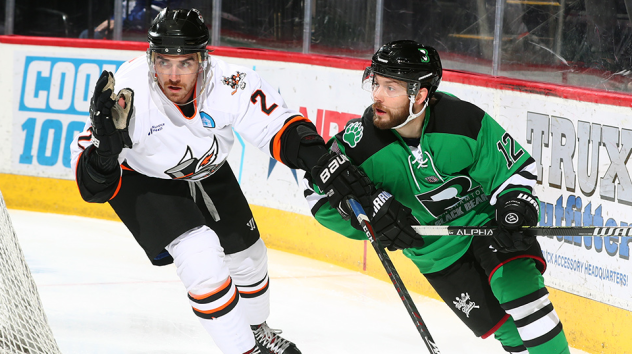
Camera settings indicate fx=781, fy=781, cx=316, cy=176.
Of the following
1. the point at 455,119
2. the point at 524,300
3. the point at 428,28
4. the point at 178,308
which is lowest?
the point at 178,308

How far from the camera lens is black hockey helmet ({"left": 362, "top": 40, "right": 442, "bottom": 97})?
8.20 feet

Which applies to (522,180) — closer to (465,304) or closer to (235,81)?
(465,304)

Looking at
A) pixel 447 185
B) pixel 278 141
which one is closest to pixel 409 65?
pixel 447 185

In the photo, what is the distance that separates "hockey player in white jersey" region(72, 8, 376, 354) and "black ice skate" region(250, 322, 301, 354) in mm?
395

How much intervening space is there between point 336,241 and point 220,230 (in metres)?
1.97

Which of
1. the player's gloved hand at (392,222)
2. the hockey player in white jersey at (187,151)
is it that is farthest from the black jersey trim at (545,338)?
the hockey player in white jersey at (187,151)

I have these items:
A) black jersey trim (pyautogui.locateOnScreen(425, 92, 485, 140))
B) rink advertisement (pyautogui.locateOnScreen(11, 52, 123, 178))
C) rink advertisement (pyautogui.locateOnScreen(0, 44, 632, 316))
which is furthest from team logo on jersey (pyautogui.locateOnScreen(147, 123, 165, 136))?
rink advertisement (pyautogui.locateOnScreen(11, 52, 123, 178))

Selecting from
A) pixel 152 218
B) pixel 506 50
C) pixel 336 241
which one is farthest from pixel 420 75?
pixel 336 241

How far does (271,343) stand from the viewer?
3.08 m

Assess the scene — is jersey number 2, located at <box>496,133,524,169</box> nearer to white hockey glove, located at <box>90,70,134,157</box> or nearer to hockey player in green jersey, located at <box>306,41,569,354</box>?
hockey player in green jersey, located at <box>306,41,569,354</box>

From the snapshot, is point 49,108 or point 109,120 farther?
point 49,108

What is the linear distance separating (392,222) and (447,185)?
0.78ft

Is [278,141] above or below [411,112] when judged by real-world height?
below

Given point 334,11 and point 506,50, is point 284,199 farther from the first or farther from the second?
point 506,50
